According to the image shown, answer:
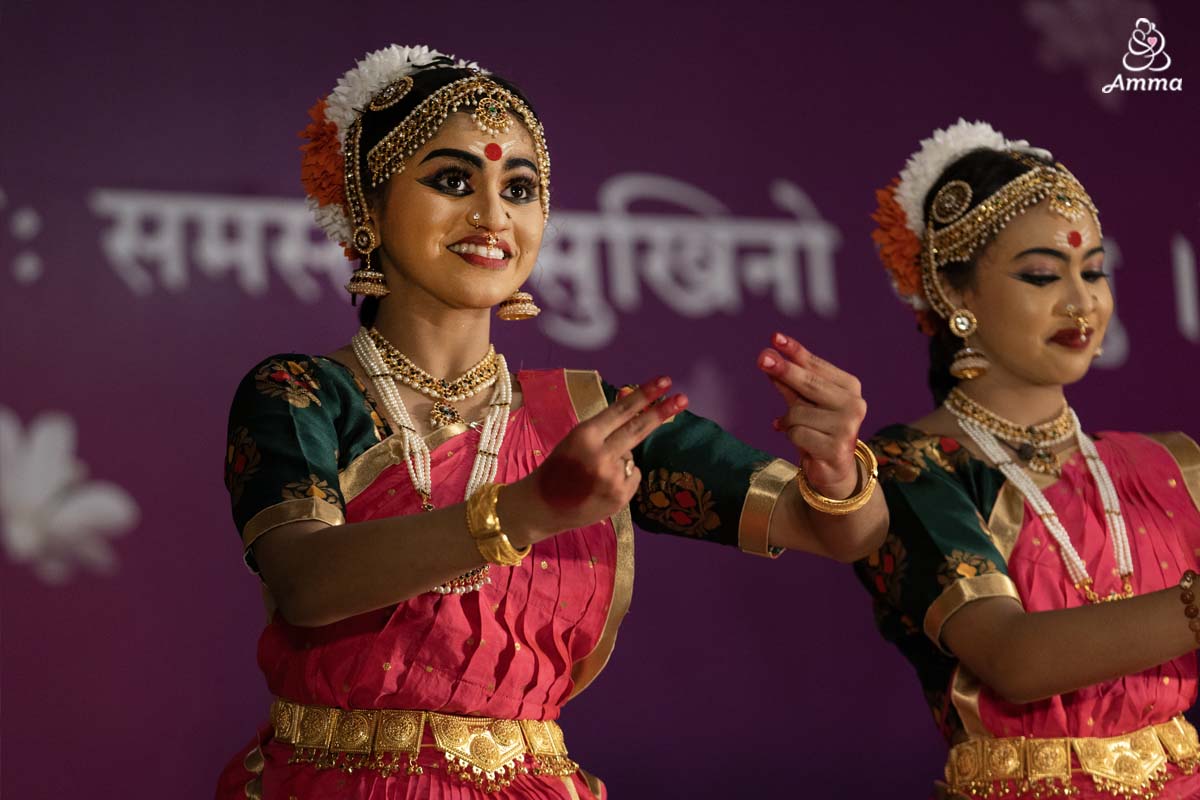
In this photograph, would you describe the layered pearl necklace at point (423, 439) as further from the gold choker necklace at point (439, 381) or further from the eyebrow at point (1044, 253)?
the eyebrow at point (1044, 253)

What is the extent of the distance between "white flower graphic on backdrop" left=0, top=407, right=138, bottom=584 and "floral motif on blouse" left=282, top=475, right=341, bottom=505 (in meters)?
1.35

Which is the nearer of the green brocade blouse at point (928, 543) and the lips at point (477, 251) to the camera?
the lips at point (477, 251)

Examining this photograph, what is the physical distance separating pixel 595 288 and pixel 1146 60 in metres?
1.57

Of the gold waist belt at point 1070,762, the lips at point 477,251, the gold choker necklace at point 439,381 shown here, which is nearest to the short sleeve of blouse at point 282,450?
the gold choker necklace at point 439,381

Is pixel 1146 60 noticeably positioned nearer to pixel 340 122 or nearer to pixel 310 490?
pixel 340 122

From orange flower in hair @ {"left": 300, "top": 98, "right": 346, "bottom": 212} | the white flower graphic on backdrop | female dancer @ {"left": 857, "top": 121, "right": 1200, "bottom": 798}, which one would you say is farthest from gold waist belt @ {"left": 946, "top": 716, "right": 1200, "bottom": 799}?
the white flower graphic on backdrop

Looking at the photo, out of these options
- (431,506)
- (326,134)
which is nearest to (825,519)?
(431,506)

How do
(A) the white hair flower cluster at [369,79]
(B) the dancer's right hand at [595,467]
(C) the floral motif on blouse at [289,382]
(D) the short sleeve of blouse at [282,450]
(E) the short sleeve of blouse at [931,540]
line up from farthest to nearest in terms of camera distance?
1. (E) the short sleeve of blouse at [931,540]
2. (A) the white hair flower cluster at [369,79]
3. (C) the floral motif on blouse at [289,382]
4. (D) the short sleeve of blouse at [282,450]
5. (B) the dancer's right hand at [595,467]

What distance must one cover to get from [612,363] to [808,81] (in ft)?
2.80

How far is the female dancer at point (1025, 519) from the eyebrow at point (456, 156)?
0.94 meters

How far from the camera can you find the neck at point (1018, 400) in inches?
116

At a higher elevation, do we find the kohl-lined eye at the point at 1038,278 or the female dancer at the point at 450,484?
the kohl-lined eye at the point at 1038,278

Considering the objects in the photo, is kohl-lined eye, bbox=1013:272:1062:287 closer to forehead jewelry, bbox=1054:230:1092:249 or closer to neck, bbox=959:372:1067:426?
forehead jewelry, bbox=1054:230:1092:249

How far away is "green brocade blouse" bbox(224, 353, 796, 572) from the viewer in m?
2.08
